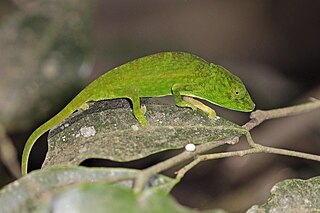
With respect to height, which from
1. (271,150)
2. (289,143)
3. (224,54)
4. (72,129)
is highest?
(72,129)

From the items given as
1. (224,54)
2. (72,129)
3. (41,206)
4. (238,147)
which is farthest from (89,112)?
(224,54)

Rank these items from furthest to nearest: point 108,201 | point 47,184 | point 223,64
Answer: point 223,64
point 47,184
point 108,201

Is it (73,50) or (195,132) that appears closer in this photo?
(195,132)

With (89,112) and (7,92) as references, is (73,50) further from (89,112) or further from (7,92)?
(89,112)

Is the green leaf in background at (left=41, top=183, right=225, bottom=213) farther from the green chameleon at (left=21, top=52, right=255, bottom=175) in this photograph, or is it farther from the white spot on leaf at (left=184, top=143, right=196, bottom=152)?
the green chameleon at (left=21, top=52, right=255, bottom=175)

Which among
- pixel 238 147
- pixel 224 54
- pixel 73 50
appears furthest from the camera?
pixel 224 54

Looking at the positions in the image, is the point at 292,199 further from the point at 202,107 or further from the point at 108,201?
the point at 108,201

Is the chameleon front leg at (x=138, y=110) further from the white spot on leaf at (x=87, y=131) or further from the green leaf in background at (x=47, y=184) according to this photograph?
the green leaf in background at (x=47, y=184)

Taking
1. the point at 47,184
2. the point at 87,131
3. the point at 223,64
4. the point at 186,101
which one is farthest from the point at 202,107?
the point at 223,64
